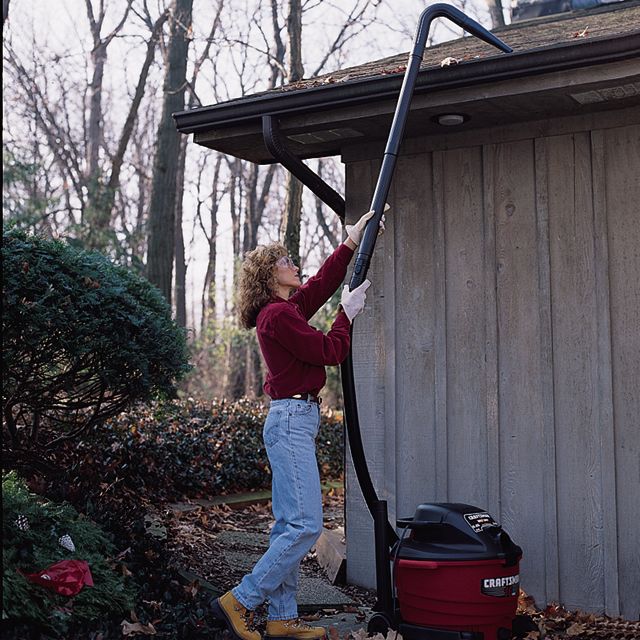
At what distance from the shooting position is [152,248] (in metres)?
11.5

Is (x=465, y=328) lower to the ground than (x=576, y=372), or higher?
higher

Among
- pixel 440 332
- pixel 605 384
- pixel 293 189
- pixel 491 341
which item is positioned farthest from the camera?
pixel 293 189

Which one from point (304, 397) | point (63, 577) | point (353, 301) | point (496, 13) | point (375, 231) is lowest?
point (63, 577)

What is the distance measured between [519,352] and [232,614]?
2.07 metres

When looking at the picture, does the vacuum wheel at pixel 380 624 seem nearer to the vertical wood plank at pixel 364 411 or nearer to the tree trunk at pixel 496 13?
the vertical wood plank at pixel 364 411

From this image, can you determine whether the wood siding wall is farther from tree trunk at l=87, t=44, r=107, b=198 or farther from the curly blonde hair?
tree trunk at l=87, t=44, r=107, b=198

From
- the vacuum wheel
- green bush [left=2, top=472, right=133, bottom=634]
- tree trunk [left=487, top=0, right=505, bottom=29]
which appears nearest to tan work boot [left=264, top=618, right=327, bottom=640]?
the vacuum wheel

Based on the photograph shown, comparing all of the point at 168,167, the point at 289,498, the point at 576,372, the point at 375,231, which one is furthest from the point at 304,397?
the point at 168,167

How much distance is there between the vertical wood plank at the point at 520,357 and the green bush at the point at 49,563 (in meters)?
2.13

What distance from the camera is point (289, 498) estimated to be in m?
3.77

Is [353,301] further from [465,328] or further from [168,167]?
[168,167]

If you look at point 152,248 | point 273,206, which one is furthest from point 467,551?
point 273,206

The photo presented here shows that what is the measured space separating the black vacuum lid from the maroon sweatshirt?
77 cm

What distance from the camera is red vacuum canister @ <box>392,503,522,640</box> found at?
3.43 meters
